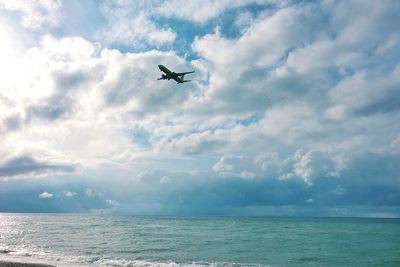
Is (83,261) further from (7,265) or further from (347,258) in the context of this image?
(347,258)

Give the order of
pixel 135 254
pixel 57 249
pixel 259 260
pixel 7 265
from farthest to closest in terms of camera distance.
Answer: pixel 57 249
pixel 135 254
pixel 259 260
pixel 7 265

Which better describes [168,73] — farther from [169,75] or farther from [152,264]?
[152,264]

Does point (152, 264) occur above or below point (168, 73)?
below

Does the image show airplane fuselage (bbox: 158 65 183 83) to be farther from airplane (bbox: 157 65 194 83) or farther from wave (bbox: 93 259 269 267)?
wave (bbox: 93 259 269 267)

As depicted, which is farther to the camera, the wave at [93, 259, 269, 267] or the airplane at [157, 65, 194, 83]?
the airplane at [157, 65, 194, 83]

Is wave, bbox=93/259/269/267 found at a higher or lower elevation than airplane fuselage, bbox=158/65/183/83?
lower

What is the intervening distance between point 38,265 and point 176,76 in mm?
32436

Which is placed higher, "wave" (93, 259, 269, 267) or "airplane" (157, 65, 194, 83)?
"airplane" (157, 65, 194, 83)

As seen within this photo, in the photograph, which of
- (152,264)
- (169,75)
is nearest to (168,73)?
(169,75)

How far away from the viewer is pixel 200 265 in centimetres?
3653

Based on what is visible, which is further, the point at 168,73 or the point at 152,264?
the point at 168,73

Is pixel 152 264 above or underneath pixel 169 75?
underneath

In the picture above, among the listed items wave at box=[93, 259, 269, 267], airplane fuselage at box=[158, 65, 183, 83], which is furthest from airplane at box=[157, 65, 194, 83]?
wave at box=[93, 259, 269, 267]

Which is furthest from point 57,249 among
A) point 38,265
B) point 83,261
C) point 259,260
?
point 259,260
